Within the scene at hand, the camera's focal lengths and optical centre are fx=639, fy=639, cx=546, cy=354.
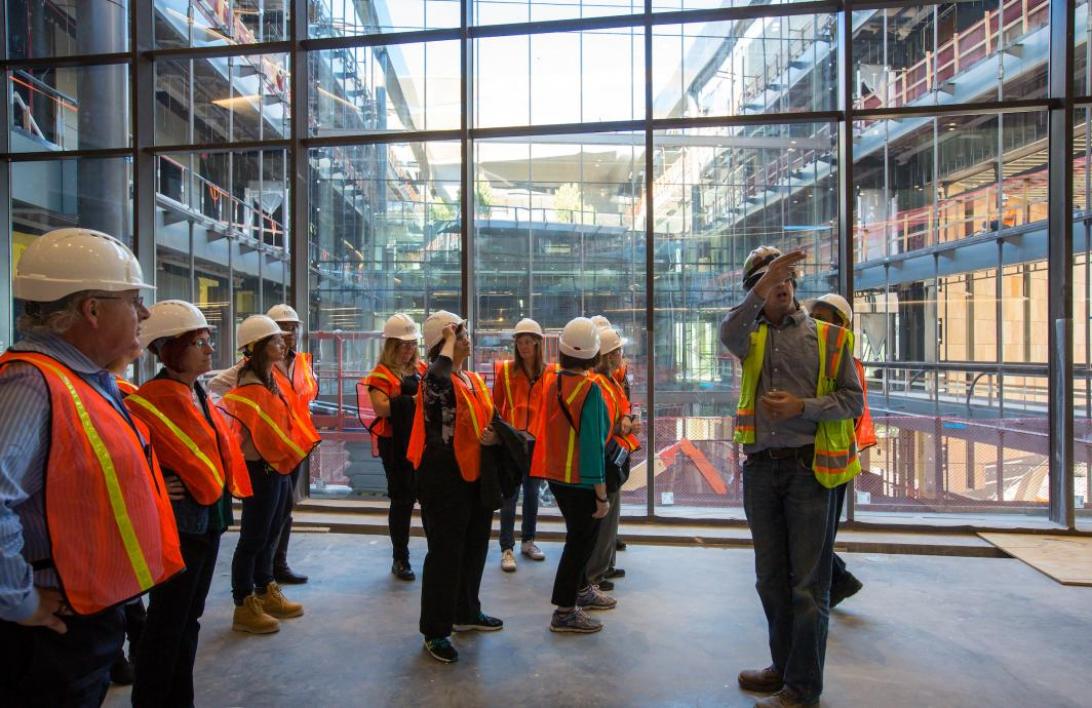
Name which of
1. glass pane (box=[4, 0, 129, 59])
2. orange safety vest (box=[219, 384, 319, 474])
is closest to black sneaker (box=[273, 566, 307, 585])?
orange safety vest (box=[219, 384, 319, 474])

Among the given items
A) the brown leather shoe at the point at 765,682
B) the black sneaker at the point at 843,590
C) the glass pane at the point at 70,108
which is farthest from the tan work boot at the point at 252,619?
A: the glass pane at the point at 70,108

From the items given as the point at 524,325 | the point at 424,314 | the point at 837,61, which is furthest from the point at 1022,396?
the point at 424,314

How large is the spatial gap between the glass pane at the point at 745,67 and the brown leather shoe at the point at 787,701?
13.7ft

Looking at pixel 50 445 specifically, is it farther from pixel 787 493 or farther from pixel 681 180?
pixel 681 180

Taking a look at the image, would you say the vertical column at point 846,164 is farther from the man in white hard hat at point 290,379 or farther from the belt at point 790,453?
the man in white hard hat at point 290,379

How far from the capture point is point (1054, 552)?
4.34 meters

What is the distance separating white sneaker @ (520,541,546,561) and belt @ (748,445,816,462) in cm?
230

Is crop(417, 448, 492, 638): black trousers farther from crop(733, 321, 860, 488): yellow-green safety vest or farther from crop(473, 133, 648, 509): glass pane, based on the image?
crop(473, 133, 648, 509): glass pane

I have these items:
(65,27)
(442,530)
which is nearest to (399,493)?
(442,530)

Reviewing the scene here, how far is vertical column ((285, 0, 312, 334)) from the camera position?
5.39 metres

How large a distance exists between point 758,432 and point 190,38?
6.52 metres

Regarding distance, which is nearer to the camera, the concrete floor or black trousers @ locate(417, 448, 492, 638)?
the concrete floor

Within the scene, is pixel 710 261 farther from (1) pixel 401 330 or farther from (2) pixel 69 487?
(2) pixel 69 487

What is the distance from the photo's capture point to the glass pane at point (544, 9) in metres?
5.22
